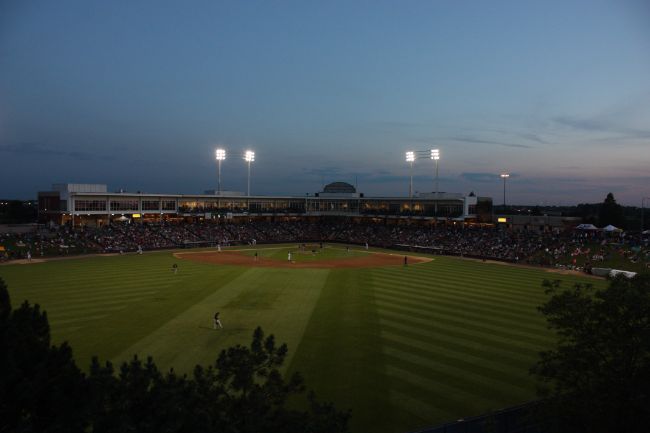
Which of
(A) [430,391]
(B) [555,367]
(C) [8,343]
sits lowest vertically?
(A) [430,391]

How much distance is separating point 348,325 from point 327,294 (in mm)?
9347

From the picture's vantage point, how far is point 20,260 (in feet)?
176

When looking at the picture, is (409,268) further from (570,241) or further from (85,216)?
(85,216)

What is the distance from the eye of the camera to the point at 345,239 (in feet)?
279

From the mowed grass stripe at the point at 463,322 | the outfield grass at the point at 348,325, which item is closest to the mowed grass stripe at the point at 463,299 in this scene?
the outfield grass at the point at 348,325

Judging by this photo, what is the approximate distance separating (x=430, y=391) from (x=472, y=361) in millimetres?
4165

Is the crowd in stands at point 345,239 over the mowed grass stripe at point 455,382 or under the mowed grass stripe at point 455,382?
over

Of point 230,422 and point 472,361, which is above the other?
point 230,422

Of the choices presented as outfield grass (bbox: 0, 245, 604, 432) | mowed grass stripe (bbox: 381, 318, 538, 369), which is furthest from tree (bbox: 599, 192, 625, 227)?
mowed grass stripe (bbox: 381, 318, 538, 369)

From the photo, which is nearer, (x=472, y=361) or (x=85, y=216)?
(x=472, y=361)

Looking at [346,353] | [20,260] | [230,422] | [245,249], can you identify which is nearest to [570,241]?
[245,249]

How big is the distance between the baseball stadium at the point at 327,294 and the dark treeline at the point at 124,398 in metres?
3.42

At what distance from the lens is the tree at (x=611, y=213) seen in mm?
87250

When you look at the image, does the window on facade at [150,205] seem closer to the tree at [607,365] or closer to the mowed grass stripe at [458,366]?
the mowed grass stripe at [458,366]
